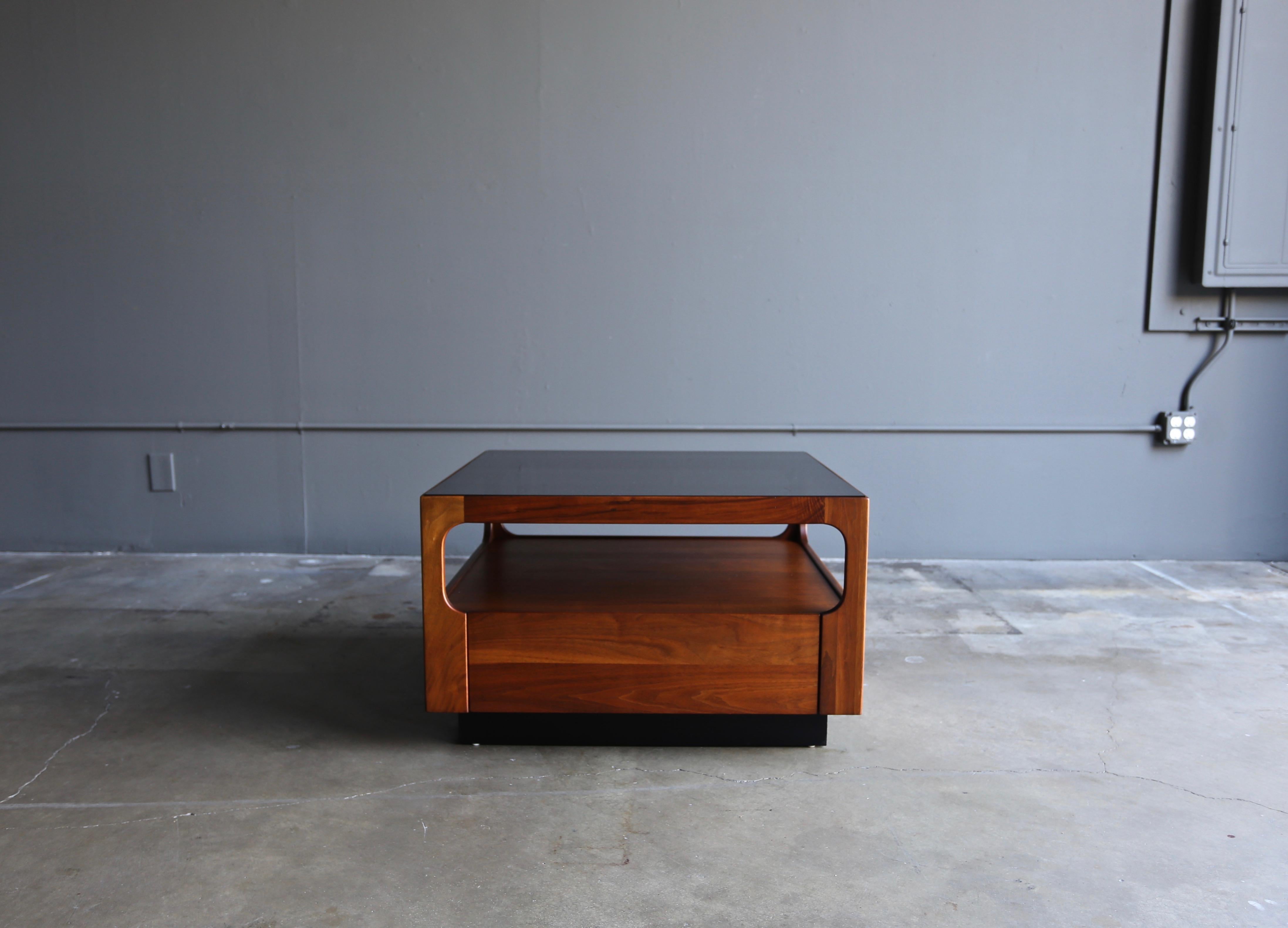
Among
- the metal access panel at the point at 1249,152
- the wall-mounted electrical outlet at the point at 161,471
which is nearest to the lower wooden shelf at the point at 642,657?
the wall-mounted electrical outlet at the point at 161,471

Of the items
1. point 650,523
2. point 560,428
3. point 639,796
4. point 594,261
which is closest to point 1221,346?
point 594,261

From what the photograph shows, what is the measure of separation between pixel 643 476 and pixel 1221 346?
2.85m

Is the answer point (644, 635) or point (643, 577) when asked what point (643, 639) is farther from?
point (643, 577)

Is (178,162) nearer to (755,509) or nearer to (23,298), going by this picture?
(23,298)

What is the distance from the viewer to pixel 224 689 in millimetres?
2146

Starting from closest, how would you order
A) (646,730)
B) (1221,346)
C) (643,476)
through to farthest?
(646,730) < (643,476) < (1221,346)

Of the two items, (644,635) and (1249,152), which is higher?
(1249,152)

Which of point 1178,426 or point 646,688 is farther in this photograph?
point 1178,426

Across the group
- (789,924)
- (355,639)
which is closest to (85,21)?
(355,639)

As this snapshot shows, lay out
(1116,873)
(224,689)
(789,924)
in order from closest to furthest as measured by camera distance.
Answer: (789,924)
(1116,873)
(224,689)

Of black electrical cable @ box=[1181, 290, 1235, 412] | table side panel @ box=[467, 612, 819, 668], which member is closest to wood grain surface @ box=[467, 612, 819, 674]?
table side panel @ box=[467, 612, 819, 668]

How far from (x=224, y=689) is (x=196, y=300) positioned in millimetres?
2036

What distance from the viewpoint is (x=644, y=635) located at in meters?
1.74

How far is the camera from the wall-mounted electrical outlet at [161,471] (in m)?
3.61
